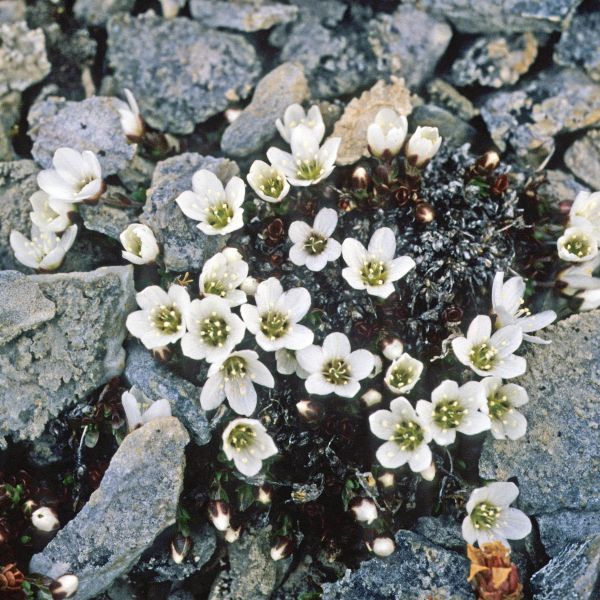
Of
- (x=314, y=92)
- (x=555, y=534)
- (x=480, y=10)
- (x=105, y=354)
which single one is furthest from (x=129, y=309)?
(x=480, y=10)

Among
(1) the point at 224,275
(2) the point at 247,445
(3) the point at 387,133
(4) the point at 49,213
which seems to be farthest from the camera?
(4) the point at 49,213

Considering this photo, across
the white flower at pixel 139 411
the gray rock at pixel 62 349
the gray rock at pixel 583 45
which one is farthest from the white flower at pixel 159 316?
the gray rock at pixel 583 45

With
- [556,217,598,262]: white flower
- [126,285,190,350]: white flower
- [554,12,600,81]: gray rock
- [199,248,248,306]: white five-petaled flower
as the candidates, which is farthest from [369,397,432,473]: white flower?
[554,12,600,81]: gray rock

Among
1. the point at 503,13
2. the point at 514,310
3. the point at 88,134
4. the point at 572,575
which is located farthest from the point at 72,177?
the point at 572,575

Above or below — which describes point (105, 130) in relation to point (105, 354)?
above

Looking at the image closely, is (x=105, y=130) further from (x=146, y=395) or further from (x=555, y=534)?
(x=555, y=534)

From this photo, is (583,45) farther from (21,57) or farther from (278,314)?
(21,57)
